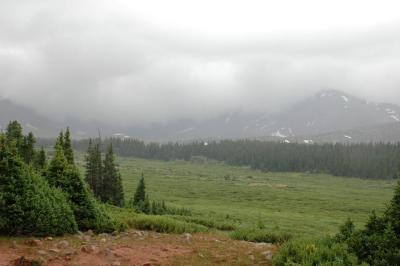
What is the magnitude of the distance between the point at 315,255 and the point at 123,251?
280 inches

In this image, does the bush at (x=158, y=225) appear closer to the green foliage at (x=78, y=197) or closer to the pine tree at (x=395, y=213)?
the green foliage at (x=78, y=197)

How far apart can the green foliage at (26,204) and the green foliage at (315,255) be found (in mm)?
9351

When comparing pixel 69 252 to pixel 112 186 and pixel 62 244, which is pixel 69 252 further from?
pixel 112 186

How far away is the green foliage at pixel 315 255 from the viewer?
1480cm

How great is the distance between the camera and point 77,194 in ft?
70.8

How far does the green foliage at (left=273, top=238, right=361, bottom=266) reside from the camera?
14.8m

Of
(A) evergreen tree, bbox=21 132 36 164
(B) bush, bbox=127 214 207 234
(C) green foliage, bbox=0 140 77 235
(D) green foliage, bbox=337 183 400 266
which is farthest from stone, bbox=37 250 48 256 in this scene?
(A) evergreen tree, bbox=21 132 36 164

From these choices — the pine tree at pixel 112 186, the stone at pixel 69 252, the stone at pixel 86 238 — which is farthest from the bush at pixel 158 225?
the pine tree at pixel 112 186

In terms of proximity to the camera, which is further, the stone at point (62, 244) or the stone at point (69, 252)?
the stone at point (62, 244)

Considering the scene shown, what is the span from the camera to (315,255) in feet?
50.2

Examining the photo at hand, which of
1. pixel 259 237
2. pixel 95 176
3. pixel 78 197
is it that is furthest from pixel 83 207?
pixel 95 176

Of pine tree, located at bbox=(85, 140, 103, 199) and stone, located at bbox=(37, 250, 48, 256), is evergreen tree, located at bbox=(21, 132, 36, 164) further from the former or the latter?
stone, located at bbox=(37, 250, 48, 256)

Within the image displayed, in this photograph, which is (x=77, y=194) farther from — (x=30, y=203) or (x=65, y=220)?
(x=30, y=203)

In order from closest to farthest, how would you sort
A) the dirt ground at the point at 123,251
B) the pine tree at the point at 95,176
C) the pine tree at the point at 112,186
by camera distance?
the dirt ground at the point at 123,251
the pine tree at the point at 112,186
the pine tree at the point at 95,176
